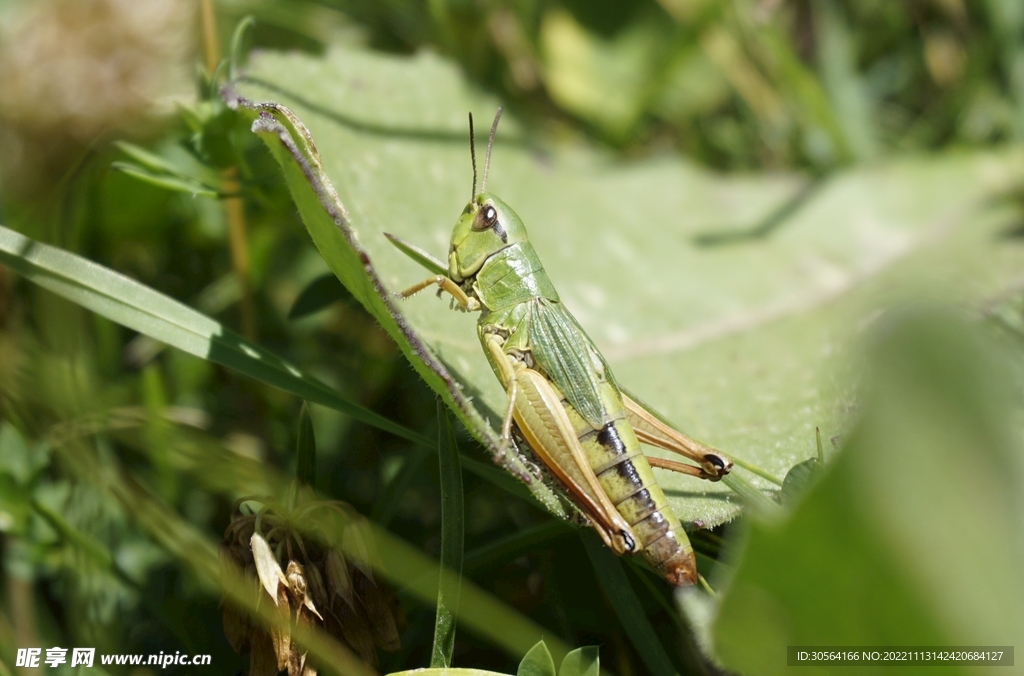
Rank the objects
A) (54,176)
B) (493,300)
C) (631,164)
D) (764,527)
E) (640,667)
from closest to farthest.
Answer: (764,527)
(640,667)
(493,300)
(54,176)
(631,164)

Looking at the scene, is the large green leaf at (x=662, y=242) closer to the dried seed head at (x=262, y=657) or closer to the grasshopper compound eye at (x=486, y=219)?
the grasshopper compound eye at (x=486, y=219)

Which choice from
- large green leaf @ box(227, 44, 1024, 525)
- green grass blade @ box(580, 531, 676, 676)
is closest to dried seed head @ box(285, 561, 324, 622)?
large green leaf @ box(227, 44, 1024, 525)

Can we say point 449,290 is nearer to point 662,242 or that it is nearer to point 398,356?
point 398,356

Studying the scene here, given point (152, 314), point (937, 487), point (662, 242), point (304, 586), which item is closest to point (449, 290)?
point (152, 314)

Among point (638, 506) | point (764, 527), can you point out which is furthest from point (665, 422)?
point (764, 527)

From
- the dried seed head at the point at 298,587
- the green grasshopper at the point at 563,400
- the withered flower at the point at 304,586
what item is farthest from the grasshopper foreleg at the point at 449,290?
the dried seed head at the point at 298,587

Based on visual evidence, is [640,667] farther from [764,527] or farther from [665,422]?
[764,527]

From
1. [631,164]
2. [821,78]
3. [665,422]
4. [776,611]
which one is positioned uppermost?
[821,78]
